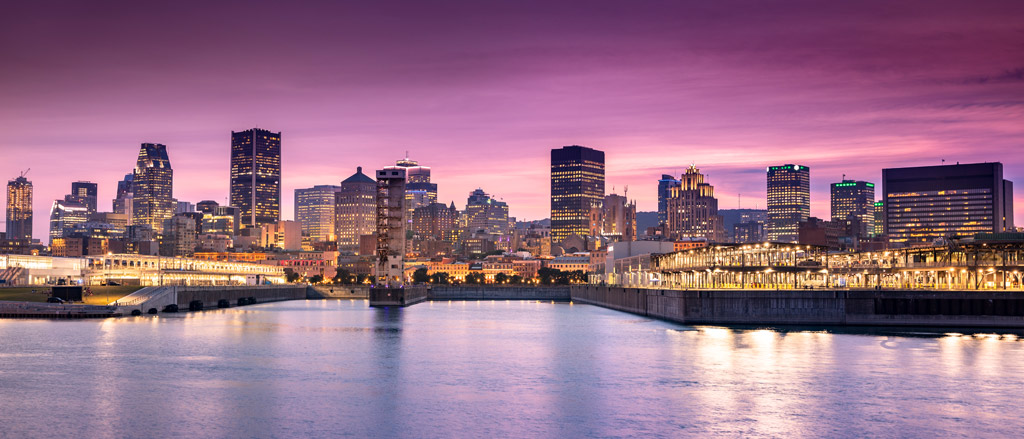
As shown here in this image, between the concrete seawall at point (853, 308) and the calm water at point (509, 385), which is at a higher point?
the concrete seawall at point (853, 308)

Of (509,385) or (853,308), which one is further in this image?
(853,308)

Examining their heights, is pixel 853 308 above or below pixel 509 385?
above

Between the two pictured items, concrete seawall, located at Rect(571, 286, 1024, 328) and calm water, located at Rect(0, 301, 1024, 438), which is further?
concrete seawall, located at Rect(571, 286, 1024, 328)

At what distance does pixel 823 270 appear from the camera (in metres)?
131

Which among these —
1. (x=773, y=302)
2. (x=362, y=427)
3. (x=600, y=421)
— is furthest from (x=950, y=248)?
(x=362, y=427)

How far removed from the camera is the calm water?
46.2 m

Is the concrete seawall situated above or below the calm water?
above

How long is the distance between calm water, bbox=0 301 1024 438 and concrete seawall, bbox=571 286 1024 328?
486 inches

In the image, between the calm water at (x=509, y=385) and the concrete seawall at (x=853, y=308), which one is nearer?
the calm water at (x=509, y=385)

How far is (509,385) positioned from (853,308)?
203 ft

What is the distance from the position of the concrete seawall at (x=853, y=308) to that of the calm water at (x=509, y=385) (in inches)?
486

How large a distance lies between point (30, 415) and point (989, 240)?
391 ft

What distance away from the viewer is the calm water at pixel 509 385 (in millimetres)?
46250

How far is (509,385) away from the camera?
197ft
